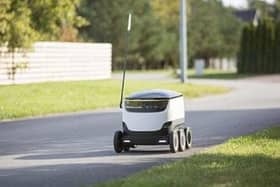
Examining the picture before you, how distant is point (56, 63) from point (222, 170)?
24.5m

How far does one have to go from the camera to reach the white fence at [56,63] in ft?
104

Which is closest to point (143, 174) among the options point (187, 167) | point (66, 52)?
point (187, 167)

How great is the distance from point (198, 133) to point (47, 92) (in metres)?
11.7

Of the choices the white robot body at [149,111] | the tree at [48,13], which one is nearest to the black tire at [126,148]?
the white robot body at [149,111]

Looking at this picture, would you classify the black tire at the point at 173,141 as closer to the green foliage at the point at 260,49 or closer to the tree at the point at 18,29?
the tree at the point at 18,29

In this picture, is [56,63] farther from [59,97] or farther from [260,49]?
[260,49]

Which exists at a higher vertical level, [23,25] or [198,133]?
[23,25]

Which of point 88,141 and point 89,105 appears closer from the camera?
point 88,141

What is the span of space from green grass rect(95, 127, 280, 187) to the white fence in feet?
62.2

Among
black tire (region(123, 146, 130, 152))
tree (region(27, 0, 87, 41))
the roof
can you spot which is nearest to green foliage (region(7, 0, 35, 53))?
tree (region(27, 0, 87, 41))

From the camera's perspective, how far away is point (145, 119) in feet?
45.8

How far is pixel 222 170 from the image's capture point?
36.1 ft

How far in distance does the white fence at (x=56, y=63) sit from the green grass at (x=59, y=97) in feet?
5.92

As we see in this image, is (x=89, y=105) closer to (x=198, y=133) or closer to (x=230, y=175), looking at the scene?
(x=198, y=133)
